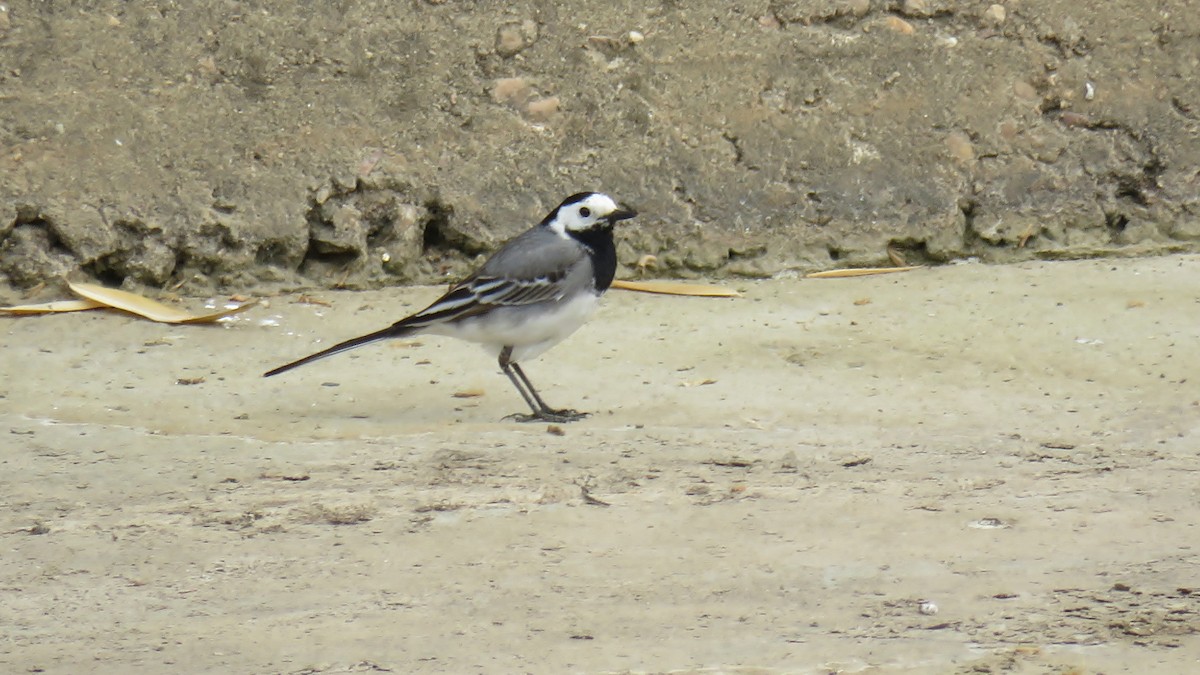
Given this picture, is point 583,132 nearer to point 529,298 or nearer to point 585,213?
point 585,213

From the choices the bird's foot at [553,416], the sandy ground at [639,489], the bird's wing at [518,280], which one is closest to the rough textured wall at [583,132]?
the sandy ground at [639,489]

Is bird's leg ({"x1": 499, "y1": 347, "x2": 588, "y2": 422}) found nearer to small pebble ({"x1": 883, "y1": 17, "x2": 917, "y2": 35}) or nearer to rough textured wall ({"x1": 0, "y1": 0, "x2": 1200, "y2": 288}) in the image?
rough textured wall ({"x1": 0, "y1": 0, "x2": 1200, "y2": 288})

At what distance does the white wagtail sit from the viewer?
18.0 feet

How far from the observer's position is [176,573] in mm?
3846

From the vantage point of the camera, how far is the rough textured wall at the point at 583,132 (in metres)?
6.38

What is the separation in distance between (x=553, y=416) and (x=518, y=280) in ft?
2.06

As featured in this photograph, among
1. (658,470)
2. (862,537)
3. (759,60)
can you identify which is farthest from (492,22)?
(862,537)

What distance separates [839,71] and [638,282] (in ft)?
3.77

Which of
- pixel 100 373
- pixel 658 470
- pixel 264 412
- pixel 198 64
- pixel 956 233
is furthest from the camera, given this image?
pixel 956 233

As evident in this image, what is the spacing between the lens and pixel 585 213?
5.77 m

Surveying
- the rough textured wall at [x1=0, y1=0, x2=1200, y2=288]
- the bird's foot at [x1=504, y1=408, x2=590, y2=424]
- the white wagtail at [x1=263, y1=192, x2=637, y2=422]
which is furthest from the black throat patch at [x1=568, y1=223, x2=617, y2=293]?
the rough textured wall at [x1=0, y1=0, x2=1200, y2=288]

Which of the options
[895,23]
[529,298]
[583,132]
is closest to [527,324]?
[529,298]

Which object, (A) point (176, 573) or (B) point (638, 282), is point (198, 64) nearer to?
(B) point (638, 282)

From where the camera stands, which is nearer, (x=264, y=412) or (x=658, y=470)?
(x=658, y=470)
